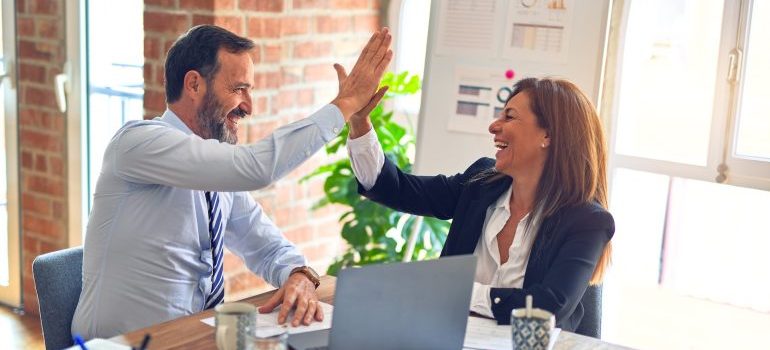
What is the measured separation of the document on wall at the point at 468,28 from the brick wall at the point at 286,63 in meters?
0.59

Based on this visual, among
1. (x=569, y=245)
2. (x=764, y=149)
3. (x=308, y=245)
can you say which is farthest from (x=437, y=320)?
(x=308, y=245)

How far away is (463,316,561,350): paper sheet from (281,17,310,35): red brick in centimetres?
170

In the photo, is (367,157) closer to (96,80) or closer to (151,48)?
(151,48)

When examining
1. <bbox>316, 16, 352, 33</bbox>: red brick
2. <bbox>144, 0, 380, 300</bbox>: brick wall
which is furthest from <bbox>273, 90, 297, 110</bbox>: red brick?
<bbox>316, 16, 352, 33</bbox>: red brick

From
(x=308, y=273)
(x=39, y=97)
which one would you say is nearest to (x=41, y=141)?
(x=39, y=97)

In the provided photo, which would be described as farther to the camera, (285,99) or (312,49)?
(312,49)

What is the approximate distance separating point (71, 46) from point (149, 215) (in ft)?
6.06

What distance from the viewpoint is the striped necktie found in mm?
2221

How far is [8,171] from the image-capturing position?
13.1 feet

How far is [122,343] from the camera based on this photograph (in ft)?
5.83

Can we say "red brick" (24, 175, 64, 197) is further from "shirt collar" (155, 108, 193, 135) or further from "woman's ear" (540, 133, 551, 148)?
"woman's ear" (540, 133, 551, 148)

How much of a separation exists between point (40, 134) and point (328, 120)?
2213mm

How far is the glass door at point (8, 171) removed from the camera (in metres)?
3.87

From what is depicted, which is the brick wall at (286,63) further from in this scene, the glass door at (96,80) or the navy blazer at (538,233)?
the navy blazer at (538,233)
